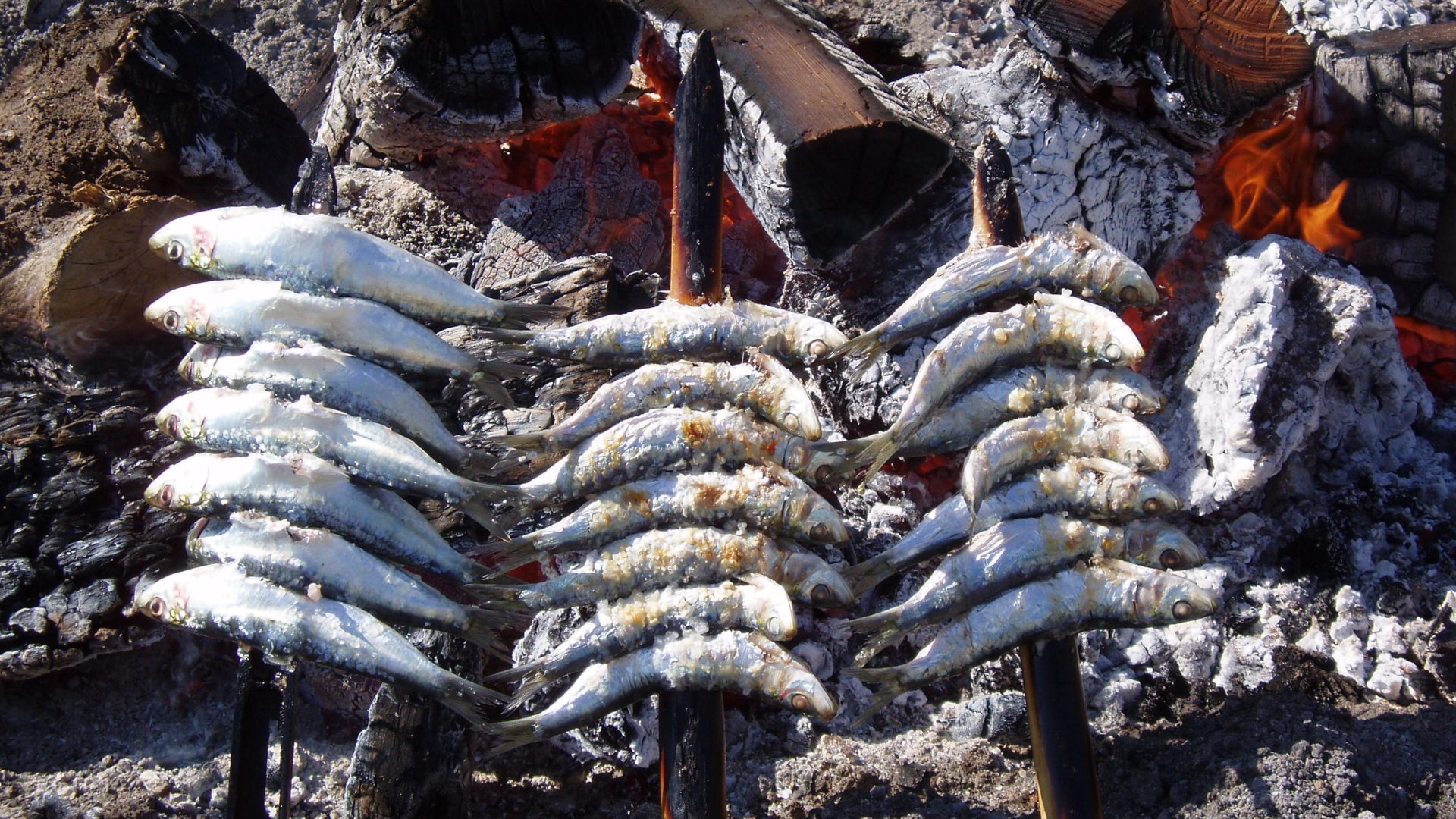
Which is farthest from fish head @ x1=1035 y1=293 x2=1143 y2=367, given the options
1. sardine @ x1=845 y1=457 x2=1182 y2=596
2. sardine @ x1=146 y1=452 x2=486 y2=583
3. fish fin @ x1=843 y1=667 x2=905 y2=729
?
sardine @ x1=146 y1=452 x2=486 y2=583

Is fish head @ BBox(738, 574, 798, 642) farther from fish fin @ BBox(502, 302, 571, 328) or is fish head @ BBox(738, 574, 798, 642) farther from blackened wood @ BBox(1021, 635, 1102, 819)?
fish fin @ BBox(502, 302, 571, 328)

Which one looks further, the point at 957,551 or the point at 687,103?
the point at 687,103

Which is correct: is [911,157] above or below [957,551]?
above

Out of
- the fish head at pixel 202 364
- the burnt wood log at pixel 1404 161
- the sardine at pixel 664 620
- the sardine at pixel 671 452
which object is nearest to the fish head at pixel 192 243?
the fish head at pixel 202 364

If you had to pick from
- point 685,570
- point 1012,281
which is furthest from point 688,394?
point 1012,281

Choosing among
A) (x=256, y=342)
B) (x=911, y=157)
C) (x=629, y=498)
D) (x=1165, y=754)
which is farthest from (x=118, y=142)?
(x=1165, y=754)

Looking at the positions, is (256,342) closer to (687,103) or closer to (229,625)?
(229,625)

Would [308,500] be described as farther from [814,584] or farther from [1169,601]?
[1169,601]

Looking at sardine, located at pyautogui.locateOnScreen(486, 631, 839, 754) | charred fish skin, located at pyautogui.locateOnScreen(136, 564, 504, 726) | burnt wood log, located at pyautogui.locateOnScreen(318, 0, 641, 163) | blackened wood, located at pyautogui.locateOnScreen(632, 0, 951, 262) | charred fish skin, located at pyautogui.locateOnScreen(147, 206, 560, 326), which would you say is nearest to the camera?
sardine, located at pyautogui.locateOnScreen(486, 631, 839, 754)
